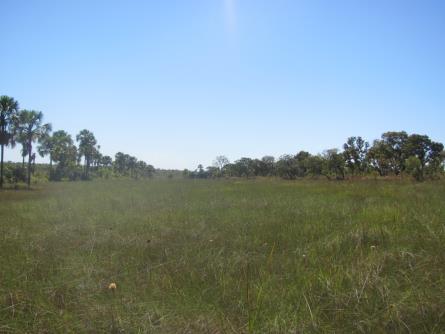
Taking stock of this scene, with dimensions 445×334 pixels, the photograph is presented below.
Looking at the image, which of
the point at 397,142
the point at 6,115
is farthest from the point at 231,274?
the point at 397,142

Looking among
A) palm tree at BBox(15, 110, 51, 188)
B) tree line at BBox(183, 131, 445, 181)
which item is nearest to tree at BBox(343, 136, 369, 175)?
tree line at BBox(183, 131, 445, 181)

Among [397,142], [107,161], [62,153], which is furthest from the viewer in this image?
[107,161]

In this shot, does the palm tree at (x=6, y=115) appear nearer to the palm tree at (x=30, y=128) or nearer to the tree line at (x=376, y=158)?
the palm tree at (x=30, y=128)

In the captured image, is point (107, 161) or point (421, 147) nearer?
point (421, 147)

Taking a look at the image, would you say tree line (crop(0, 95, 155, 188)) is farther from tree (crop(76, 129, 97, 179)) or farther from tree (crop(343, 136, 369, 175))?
tree (crop(343, 136, 369, 175))

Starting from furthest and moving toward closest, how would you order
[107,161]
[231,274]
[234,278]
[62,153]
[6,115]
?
[107,161] → [62,153] → [6,115] → [231,274] → [234,278]

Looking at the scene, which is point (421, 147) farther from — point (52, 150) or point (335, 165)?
point (52, 150)

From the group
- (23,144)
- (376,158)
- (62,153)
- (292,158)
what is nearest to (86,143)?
(62,153)

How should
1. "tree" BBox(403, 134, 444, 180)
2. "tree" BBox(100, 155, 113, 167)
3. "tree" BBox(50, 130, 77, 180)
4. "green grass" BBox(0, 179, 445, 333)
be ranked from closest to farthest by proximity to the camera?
"green grass" BBox(0, 179, 445, 333) → "tree" BBox(403, 134, 444, 180) → "tree" BBox(50, 130, 77, 180) → "tree" BBox(100, 155, 113, 167)

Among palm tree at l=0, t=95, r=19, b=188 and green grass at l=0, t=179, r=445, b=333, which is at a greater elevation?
palm tree at l=0, t=95, r=19, b=188

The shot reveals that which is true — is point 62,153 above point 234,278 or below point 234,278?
above

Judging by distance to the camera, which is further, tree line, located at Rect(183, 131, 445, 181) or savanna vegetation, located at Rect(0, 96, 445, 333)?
tree line, located at Rect(183, 131, 445, 181)

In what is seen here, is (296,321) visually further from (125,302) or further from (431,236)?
(431,236)

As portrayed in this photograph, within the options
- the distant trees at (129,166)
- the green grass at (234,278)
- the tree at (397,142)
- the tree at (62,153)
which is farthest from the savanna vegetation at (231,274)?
the distant trees at (129,166)
